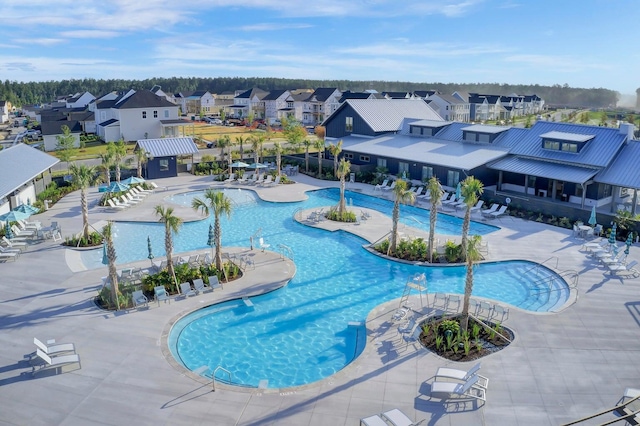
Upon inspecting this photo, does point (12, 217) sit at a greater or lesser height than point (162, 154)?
lesser

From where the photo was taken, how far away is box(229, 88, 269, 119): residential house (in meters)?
107

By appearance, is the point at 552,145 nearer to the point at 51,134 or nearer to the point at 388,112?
the point at 388,112

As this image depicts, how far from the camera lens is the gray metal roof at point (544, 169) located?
3372 centimetres

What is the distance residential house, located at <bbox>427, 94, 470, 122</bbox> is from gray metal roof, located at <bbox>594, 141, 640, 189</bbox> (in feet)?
215

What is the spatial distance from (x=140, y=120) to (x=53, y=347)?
5549cm

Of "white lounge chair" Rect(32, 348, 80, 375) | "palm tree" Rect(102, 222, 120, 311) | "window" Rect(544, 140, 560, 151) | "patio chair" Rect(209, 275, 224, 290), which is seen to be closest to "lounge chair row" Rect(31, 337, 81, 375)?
"white lounge chair" Rect(32, 348, 80, 375)

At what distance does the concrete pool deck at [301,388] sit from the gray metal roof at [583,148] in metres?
14.7

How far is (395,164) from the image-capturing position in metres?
44.6

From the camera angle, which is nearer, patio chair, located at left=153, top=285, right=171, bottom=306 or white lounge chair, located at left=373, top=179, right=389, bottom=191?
patio chair, located at left=153, top=285, right=171, bottom=306

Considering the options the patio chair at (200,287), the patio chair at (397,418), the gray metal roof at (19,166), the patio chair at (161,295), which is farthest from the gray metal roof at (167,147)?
the patio chair at (397,418)

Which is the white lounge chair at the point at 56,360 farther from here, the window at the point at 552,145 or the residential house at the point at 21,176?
the window at the point at 552,145

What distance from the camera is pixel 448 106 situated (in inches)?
3937

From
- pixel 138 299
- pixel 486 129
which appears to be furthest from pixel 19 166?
pixel 486 129

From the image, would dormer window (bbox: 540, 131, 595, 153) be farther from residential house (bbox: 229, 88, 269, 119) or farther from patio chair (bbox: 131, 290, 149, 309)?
residential house (bbox: 229, 88, 269, 119)
